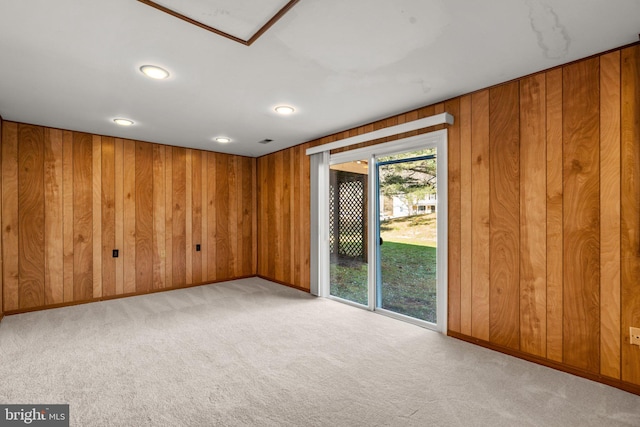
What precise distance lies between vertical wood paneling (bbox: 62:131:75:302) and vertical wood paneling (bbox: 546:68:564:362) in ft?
17.4

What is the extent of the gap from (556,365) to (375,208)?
2.15 m

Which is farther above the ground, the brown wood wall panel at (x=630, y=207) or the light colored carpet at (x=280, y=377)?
the brown wood wall panel at (x=630, y=207)

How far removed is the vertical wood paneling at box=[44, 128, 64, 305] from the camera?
3.76 m

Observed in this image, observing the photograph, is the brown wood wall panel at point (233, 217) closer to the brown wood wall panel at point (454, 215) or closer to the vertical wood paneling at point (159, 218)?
the vertical wood paneling at point (159, 218)

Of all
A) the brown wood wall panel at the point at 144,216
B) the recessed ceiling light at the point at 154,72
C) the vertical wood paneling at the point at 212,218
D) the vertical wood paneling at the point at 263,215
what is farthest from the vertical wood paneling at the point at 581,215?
the brown wood wall panel at the point at 144,216

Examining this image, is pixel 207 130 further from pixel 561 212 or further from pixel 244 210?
pixel 561 212

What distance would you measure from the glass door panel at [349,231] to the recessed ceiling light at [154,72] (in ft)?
7.81

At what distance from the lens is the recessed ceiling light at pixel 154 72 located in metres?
2.19

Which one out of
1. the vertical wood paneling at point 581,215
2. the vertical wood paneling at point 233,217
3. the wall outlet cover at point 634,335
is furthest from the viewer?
the vertical wood paneling at point 233,217

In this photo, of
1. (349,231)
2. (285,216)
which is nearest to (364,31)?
(349,231)

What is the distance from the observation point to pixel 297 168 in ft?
15.5

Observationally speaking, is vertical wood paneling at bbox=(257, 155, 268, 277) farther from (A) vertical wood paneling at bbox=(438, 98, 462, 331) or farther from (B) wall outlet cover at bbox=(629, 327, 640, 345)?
(B) wall outlet cover at bbox=(629, 327, 640, 345)

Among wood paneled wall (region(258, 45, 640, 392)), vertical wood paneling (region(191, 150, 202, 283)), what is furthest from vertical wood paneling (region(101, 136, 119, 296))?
wood paneled wall (region(258, 45, 640, 392))

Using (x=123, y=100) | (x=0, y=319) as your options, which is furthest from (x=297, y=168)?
(x=0, y=319)
